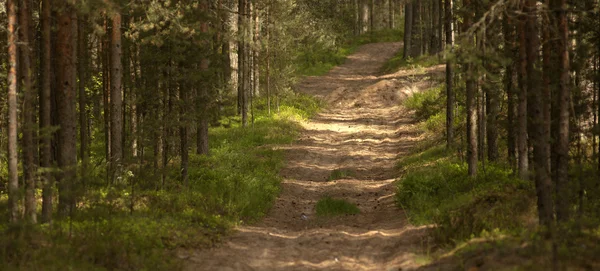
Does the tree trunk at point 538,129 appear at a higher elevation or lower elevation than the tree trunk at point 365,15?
lower

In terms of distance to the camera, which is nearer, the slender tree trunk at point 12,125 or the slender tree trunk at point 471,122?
the slender tree trunk at point 12,125

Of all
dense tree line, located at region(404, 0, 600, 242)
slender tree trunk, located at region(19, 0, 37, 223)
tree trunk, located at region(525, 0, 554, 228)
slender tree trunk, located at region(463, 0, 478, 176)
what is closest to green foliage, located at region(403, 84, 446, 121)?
slender tree trunk, located at region(463, 0, 478, 176)

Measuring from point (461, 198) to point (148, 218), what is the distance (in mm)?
7014

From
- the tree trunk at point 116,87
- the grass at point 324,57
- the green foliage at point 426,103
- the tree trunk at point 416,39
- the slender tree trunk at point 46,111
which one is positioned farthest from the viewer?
the grass at point 324,57

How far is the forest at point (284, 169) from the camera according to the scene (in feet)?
34.6

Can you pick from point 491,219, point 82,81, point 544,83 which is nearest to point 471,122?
point 544,83

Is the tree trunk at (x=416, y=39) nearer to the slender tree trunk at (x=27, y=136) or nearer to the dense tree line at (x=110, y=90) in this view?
the dense tree line at (x=110, y=90)

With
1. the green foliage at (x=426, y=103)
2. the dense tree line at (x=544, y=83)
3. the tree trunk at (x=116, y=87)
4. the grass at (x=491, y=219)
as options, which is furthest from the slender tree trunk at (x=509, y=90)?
the tree trunk at (x=116, y=87)

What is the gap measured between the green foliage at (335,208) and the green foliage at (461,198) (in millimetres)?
1331

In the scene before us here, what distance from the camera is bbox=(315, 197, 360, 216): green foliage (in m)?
15.7

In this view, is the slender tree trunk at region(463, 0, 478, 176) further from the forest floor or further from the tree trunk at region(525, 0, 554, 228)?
the tree trunk at region(525, 0, 554, 228)

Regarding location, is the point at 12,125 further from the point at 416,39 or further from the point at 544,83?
the point at 416,39

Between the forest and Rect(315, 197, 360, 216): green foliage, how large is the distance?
0.21 feet

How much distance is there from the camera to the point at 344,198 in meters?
17.4
